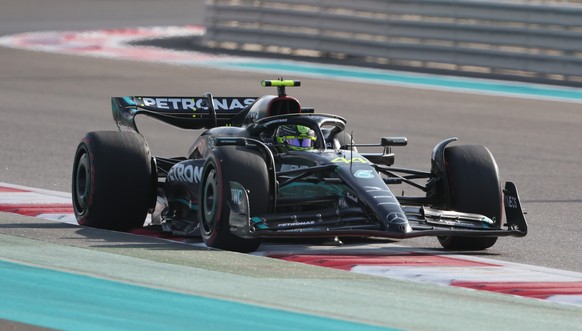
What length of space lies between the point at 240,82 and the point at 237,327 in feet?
51.8

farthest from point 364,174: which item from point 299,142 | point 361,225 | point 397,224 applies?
point 299,142

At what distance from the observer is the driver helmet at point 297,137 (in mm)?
9711

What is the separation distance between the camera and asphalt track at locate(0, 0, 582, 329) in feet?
29.7

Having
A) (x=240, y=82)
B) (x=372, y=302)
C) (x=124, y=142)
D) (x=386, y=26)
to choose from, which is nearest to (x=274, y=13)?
(x=386, y=26)

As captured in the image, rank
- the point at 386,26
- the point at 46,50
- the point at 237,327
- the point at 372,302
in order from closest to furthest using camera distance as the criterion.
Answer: the point at 237,327
the point at 372,302
the point at 386,26
the point at 46,50

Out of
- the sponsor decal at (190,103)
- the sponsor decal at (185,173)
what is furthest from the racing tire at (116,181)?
the sponsor decal at (190,103)

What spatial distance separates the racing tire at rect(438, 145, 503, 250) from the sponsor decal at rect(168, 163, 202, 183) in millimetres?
1707

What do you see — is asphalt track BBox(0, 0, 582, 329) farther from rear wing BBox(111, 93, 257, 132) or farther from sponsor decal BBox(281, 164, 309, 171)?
rear wing BBox(111, 93, 257, 132)

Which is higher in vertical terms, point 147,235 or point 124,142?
point 124,142

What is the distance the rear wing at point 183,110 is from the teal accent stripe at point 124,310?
3424 millimetres

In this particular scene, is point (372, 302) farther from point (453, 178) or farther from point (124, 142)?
point (124, 142)

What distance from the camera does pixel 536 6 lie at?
23.2 m

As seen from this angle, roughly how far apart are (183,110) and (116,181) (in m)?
1.64

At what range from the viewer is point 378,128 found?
17.5 metres
